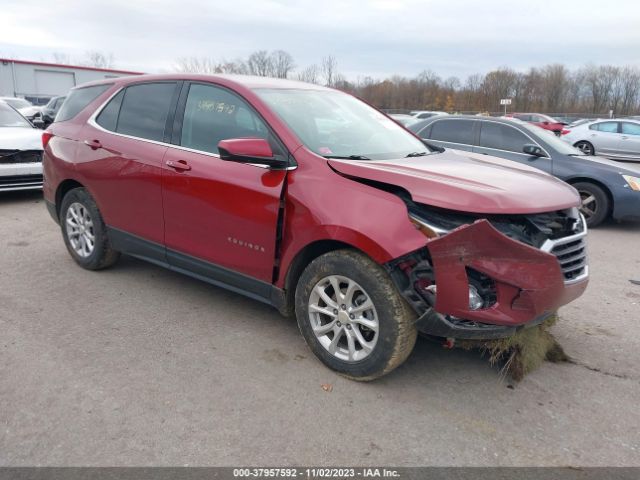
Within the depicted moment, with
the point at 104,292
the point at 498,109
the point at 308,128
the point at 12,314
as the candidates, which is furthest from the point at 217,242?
the point at 498,109

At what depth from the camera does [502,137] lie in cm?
834

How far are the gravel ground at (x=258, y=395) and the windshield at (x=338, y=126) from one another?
1.42m

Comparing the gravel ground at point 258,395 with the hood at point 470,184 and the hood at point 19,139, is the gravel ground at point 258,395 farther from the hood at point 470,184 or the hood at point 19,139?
the hood at point 19,139

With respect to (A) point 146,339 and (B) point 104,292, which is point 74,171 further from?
(A) point 146,339

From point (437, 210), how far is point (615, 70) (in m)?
72.0

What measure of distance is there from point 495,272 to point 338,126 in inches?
67.9

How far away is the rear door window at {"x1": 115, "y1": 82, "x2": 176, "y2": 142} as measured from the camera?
4176 mm

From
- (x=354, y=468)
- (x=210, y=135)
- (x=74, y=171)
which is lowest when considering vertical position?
(x=354, y=468)

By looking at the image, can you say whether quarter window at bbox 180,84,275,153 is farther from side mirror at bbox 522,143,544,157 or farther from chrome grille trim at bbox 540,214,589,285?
side mirror at bbox 522,143,544,157

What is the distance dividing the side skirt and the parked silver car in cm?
1747

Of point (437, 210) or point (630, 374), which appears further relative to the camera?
point (630, 374)

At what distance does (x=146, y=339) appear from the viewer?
3.69m

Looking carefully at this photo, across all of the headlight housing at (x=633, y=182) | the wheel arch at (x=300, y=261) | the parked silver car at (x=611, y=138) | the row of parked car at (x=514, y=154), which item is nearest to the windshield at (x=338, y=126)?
the wheel arch at (x=300, y=261)

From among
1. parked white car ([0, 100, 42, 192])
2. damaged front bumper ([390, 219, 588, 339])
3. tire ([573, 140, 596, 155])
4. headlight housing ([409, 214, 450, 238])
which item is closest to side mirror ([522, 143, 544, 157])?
damaged front bumper ([390, 219, 588, 339])
